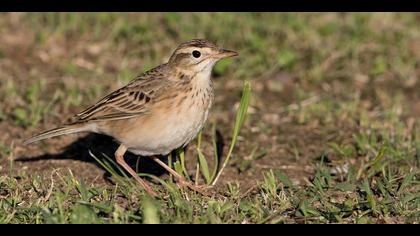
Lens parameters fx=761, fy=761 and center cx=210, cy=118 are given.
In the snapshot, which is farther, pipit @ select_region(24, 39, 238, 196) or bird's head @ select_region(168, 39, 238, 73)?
bird's head @ select_region(168, 39, 238, 73)

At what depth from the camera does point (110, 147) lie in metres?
8.55

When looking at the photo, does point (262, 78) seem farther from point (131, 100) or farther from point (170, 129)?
point (170, 129)

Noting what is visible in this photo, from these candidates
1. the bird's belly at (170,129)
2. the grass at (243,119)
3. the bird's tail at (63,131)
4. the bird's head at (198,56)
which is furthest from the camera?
the bird's tail at (63,131)

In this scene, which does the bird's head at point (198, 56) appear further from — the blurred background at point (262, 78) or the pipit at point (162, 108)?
the blurred background at point (262, 78)

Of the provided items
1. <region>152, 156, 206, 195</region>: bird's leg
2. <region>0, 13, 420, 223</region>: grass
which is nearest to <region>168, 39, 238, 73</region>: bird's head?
<region>0, 13, 420, 223</region>: grass

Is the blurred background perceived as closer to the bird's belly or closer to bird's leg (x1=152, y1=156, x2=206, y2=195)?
bird's leg (x1=152, y1=156, x2=206, y2=195)

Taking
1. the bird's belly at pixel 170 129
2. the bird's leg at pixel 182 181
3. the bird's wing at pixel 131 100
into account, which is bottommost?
the bird's leg at pixel 182 181

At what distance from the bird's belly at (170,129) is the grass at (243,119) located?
1.10ft

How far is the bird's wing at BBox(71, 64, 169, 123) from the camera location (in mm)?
7155

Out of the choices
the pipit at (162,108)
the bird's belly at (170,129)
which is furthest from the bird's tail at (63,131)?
the bird's belly at (170,129)

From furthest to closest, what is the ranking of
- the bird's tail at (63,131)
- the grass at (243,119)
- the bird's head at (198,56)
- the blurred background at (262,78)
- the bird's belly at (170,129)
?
the blurred background at (262,78)
the bird's tail at (63,131)
the bird's head at (198,56)
the bird's belly at (170,129)
the grass at (243,119)

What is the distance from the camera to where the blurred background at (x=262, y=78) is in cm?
821

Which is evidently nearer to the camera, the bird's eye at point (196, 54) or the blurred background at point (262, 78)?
the bird's eye at point (196, 54)
